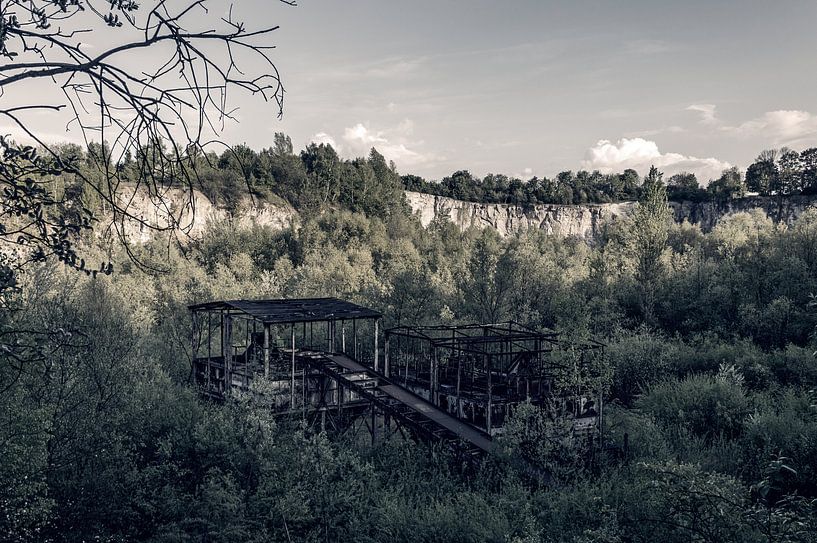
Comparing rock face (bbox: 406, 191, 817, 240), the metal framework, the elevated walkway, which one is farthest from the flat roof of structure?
rock face (bbox: 406, 191, 817, 240)

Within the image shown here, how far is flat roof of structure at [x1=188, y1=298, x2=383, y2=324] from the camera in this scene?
23.1 metres

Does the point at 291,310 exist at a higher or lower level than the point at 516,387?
higher

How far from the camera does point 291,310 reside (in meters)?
24.9

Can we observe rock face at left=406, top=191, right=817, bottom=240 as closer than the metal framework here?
No

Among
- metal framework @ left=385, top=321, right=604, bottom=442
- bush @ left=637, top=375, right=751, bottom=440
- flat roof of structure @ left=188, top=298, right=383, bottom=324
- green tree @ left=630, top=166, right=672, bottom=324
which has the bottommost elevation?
bush @ left=637, top=375, right=751, bottom=440

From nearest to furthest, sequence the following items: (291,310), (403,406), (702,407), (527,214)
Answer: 1. (403,406)
2. (702,407)
3. (291,310)
4. (527,214)

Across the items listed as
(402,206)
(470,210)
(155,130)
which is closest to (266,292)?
(155,130)

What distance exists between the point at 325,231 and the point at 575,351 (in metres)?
52.9

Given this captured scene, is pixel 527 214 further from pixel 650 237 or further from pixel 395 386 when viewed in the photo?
pixel 395 386

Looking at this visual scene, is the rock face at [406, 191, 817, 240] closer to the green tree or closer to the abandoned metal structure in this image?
the green tree

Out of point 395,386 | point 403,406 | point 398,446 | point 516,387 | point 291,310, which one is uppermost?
point 291,310

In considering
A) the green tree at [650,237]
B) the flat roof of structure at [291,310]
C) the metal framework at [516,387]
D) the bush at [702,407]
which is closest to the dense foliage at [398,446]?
the bush at [702,407]

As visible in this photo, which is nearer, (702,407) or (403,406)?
(403,406)

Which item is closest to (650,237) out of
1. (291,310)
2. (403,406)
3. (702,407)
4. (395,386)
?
(702,407)
